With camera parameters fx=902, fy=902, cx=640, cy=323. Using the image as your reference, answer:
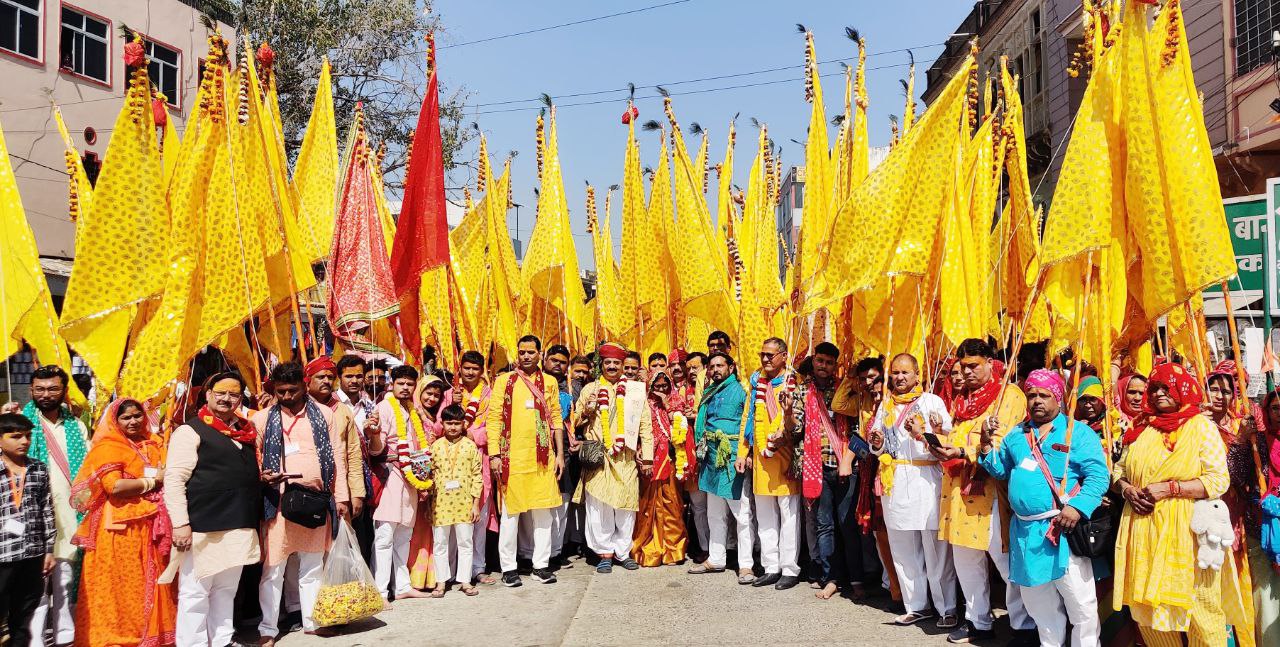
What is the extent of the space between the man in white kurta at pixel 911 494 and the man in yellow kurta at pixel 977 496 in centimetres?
16

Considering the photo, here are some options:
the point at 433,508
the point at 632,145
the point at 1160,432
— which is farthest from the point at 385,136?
the point at 1160,432

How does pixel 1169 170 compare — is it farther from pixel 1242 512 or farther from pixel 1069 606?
pixel 1069 606

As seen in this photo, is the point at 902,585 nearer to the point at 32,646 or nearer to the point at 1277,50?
the point at 32,646

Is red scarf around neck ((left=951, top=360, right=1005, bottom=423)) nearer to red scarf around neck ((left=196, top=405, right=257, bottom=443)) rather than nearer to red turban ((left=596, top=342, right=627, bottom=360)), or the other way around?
red turban ((left=596, top=342, right=627, bottom=360))

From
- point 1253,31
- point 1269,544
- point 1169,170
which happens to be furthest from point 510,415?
point 1253,31

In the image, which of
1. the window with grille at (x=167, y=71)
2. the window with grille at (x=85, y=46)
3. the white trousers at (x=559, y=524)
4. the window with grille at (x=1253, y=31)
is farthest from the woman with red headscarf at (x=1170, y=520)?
the window with grille at (x=167, y=71)

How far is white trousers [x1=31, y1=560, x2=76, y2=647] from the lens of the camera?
15.6 feet

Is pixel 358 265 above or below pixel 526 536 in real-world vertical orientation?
above

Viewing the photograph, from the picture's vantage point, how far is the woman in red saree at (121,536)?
470 cm

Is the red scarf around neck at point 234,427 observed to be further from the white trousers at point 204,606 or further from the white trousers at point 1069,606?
the white trousers at point 1069,606

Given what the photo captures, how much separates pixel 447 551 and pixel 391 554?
16.4 inches

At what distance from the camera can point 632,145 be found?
30.6ft

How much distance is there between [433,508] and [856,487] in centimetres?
285

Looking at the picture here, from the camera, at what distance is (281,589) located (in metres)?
5.20
